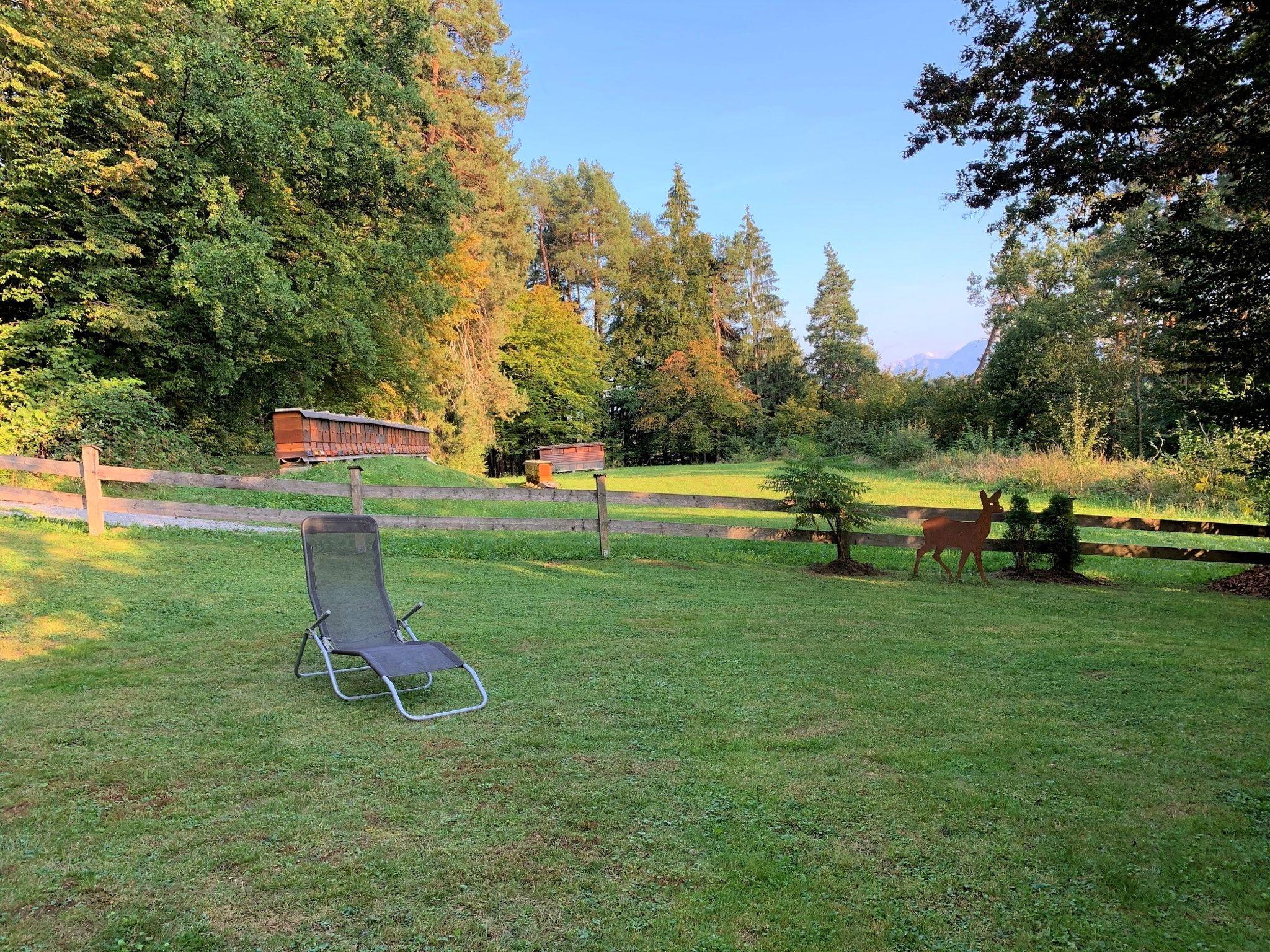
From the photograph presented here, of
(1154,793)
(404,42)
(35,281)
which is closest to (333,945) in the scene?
(1154,793)

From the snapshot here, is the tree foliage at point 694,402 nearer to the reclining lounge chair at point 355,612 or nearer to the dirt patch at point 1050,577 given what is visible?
the dirt patch at point 1050,577

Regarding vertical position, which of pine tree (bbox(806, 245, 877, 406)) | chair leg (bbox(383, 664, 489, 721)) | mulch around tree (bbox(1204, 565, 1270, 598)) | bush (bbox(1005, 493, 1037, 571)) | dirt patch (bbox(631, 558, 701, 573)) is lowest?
mulch around tree (bbox(1204, 565, 1270, 598))

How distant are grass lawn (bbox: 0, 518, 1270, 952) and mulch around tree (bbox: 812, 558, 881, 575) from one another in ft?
10.0

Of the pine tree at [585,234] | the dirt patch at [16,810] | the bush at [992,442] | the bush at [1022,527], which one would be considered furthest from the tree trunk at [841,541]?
the pine tree at [585,234]

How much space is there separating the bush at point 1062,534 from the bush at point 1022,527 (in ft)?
0.41

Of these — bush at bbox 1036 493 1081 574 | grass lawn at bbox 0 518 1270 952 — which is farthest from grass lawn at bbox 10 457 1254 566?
grass lawn at bbox 0 518 1270 952

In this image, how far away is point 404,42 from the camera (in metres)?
18.0

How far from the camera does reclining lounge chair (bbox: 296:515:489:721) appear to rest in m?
4.21

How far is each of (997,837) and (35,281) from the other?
16.2 metres

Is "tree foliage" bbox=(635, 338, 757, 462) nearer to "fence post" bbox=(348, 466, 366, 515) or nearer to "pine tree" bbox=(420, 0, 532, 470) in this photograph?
"pine tree" bbox=(420, 0, 532, 470)

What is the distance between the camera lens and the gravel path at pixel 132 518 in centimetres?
960

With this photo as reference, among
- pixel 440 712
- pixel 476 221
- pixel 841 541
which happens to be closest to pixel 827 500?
pixel 841 541

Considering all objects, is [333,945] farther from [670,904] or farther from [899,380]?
[899,380]

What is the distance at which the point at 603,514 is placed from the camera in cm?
977
